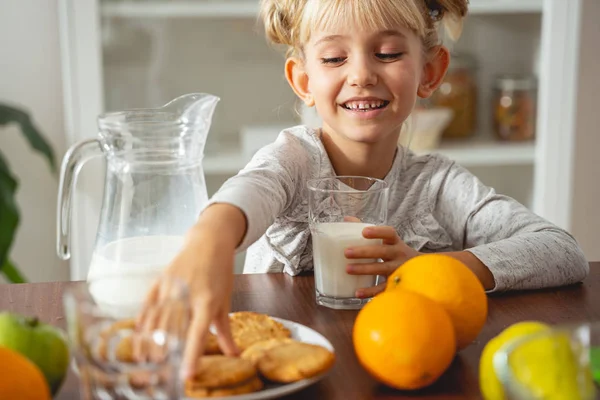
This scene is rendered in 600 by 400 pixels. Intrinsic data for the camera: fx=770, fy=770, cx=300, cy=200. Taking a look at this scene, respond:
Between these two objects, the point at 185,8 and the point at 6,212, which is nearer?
the point at 6,212

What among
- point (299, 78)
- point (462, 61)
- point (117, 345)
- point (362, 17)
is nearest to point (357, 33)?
point (362, 17)

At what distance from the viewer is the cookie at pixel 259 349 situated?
666 millimetres

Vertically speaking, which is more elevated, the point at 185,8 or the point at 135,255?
the point at 185,8

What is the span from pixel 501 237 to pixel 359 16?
409 mm

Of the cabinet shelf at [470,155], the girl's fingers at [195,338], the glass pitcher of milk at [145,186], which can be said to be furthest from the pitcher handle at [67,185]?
the cabinet shelf at [470,155]

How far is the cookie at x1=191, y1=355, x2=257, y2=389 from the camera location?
23.7 inches

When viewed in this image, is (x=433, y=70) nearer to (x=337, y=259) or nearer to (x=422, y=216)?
(x=422, y=216)

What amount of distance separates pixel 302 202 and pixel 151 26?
55.2 inches

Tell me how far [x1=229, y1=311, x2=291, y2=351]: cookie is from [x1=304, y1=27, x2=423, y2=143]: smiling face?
1.74 feet

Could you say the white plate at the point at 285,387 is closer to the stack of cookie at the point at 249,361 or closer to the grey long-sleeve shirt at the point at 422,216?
the stack of cookie at the point at 249,361

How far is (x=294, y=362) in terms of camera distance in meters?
0.65

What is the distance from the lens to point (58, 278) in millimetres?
2572

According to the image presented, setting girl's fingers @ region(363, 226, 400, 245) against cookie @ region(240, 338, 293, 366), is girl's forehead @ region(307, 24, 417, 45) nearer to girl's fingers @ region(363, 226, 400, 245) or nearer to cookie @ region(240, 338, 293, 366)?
girl's fingers @ region(363, 226, 400, 245)

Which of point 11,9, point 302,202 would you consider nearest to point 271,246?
point 302,202
